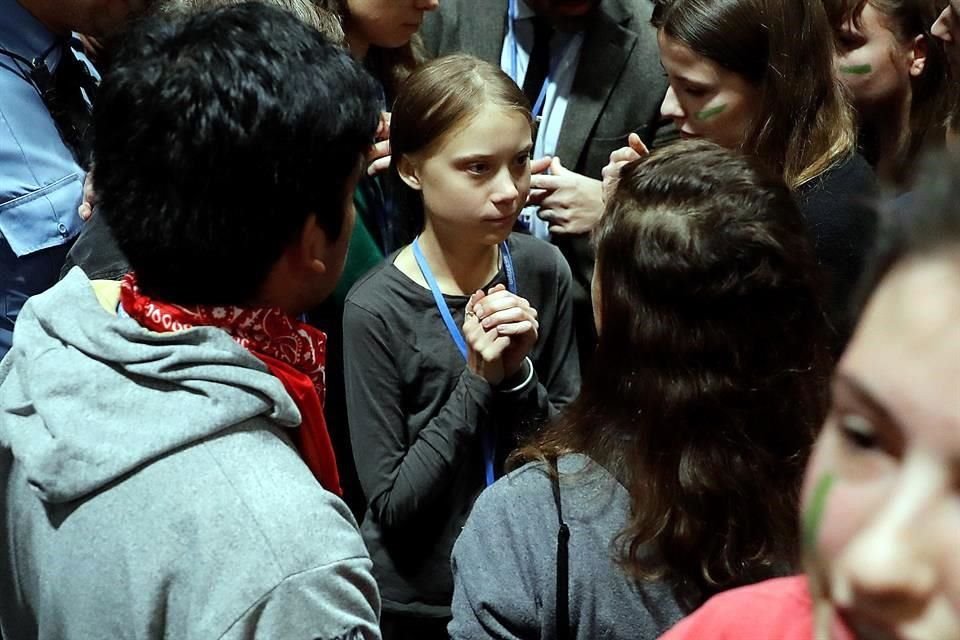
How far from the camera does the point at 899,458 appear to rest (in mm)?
509

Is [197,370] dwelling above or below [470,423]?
above

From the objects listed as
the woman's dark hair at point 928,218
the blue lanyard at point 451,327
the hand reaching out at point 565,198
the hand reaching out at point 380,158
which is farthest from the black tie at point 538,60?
the woman's dark hair at point 928,218

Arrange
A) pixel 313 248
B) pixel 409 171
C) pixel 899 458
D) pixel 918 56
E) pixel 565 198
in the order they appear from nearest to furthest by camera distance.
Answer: pixel 899 458, pixel 313 248, pixel 409 171, pixel 918 56, pixel 565 198

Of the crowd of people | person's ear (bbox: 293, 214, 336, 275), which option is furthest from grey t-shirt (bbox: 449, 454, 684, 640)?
person's ear (bbox: 293, 214, 336, 275)

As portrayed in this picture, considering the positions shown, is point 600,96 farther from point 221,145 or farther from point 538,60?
point 221,145

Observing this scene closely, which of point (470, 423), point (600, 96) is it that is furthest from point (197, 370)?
point (600, 96)

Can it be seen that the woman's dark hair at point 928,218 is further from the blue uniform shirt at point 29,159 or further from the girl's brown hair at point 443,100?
the blue uniform shirt at point 29,159

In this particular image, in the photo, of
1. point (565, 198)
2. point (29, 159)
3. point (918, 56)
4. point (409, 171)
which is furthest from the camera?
point (565, 198)

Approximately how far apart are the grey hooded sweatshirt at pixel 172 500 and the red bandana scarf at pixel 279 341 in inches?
1.4

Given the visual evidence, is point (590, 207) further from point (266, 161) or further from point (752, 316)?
point (266, 161)

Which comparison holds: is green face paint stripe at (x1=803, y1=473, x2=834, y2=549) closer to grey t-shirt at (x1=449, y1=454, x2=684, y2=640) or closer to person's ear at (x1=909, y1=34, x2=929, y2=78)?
grey t-shirt at (x1=449, y1=454, x2=684, y2=640)

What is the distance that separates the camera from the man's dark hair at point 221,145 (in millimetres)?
1009

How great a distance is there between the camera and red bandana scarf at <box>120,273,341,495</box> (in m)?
1.05

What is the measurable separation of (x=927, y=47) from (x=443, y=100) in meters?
0.98
